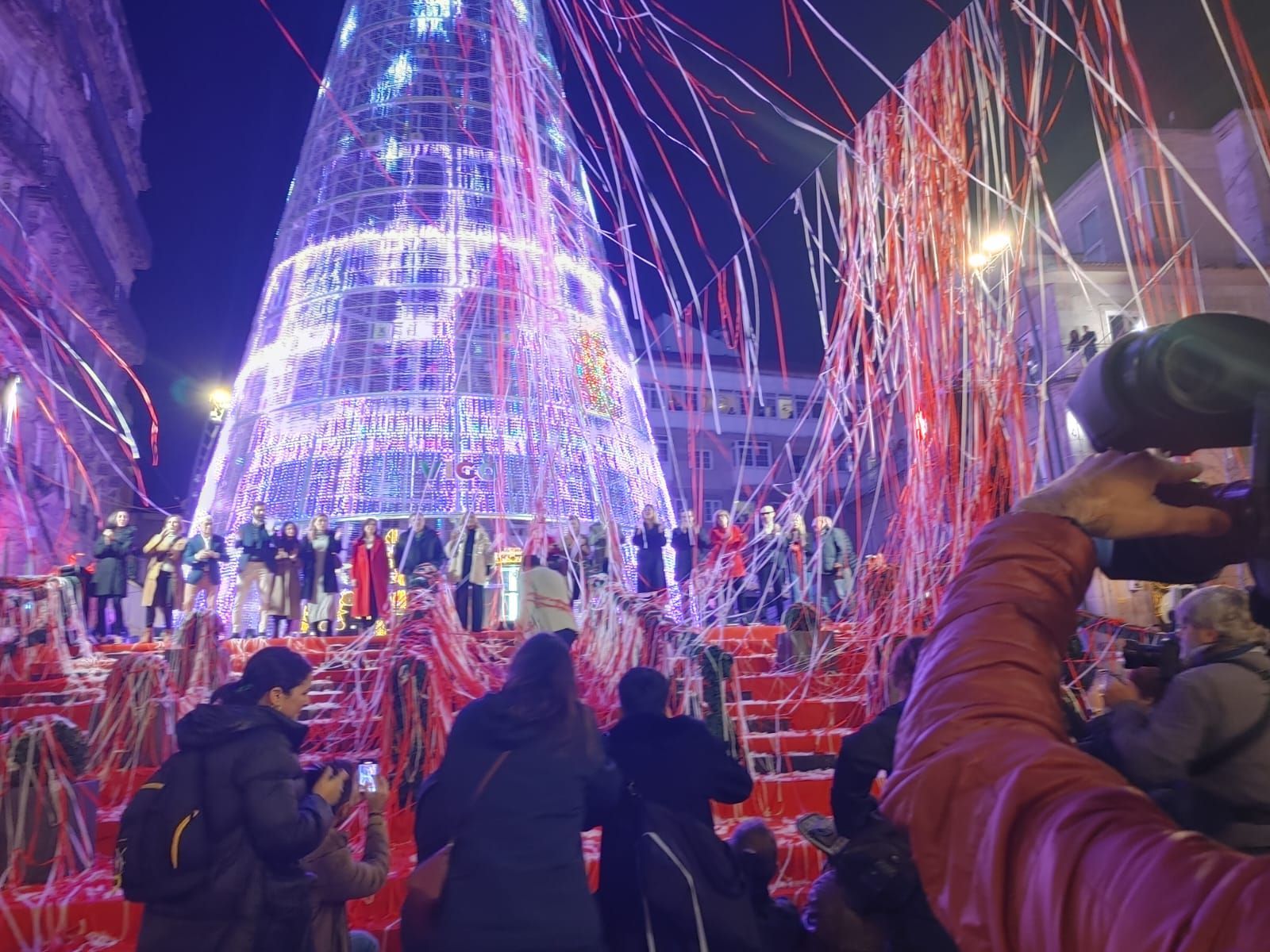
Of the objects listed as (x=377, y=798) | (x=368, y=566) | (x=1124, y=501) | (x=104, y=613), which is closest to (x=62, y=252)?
(x=104, y=613)

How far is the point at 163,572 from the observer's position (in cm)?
1166

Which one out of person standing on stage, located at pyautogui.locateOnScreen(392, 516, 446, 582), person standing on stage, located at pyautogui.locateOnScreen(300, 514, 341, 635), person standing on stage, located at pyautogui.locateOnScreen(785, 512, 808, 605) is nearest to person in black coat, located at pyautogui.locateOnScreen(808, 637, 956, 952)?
person standing on stage, located at pyautogui.locateOnScreen(785, 512, 808, 605)

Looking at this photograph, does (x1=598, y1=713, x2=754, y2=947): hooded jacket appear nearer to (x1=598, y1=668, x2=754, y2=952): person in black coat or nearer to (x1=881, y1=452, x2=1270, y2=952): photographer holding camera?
(x1=598, y1=668, x2=754, y2=952): person in black coat

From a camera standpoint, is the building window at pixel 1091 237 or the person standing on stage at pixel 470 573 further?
the building window at pixel 1091 237

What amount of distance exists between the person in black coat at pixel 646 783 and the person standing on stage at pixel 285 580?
10556 millimetres

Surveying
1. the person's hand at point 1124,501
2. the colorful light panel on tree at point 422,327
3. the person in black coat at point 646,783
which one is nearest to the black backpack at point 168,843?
the person in black coat at point 646,783

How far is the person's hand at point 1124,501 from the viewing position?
97 cm

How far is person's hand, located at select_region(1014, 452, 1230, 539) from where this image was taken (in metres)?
0.97

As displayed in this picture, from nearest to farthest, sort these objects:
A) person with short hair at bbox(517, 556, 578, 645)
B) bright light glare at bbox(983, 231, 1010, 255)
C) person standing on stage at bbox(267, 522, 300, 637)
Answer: bright light glare at bbox(983, 231, 1010, 255)
person with short hair at bbox(517, 556, 578, 645)
person standing on stage at bbox(267, 522, 300, 637)

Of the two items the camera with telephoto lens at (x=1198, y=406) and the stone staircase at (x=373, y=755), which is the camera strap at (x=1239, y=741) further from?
the stone staircase at (x=373, y=755)

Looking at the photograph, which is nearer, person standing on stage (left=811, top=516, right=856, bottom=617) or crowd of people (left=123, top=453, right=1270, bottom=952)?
crowd of people (left=123, top=453, right=1270, bottom=952)

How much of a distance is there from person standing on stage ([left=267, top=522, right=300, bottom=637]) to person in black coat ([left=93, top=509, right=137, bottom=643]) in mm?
1834

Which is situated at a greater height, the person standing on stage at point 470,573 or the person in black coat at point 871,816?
the person standing on stage at point 470,573

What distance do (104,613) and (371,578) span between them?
11.7 feet
